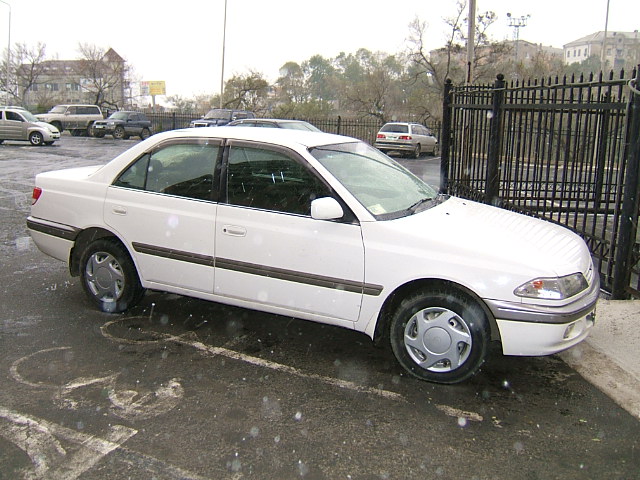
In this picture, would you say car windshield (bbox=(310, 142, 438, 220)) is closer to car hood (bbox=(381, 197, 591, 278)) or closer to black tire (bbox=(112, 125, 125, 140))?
car hood (bbox=(381, 197, 591, 278))

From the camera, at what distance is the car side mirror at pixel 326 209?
3926mm

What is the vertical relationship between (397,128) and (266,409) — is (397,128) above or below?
above

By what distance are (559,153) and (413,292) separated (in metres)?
5.03

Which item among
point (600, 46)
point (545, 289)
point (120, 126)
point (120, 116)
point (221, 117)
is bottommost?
point (545, 289)

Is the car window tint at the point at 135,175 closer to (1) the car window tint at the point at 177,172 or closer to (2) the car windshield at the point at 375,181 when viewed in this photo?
(1) the car window tint at the point at 177,172

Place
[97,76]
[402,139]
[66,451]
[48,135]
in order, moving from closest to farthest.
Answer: [66,451] → [402,139] → [48,135] → [97,76]

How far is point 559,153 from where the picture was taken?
7926mm

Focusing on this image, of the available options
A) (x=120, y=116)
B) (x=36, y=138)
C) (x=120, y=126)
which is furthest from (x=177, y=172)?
(x=120, y=116)

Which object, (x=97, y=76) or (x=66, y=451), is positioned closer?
(x=66, y=451)

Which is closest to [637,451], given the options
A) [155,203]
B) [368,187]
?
[368,187]

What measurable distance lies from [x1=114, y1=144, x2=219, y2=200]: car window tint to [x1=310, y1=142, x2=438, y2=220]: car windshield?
882 millimetres

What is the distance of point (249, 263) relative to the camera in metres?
4.31

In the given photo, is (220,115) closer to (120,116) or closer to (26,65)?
(120,116)

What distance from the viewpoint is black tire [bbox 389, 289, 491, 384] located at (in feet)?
12.2
